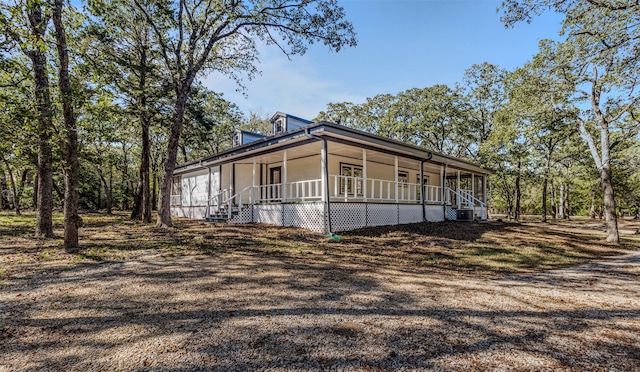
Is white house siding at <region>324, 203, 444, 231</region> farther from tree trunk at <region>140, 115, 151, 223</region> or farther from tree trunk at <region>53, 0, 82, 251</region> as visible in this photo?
tree trunk at <region>140, 115, 151, 223</region>

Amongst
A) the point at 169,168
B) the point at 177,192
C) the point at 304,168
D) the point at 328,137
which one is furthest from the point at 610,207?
the point at 177,192

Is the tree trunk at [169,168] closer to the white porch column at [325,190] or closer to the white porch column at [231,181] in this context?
the white porch column at [231,181]

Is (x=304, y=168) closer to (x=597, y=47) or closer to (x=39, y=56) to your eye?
(x=39, y=56)

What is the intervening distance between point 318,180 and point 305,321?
25.2 feet

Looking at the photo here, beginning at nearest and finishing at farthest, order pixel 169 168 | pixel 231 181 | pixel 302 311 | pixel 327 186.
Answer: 1. pixel 302 311
2. pixel 327 186
3. pixel 169 168
4. pixel 231 181

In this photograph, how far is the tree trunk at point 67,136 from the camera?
6.68 meters

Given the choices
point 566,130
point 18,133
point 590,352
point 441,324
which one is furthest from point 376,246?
point 566,130

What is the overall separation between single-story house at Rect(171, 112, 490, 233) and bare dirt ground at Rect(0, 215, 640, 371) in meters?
3.82

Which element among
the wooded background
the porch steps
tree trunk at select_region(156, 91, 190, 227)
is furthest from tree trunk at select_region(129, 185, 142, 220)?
tree trunk at select_region(156, 91, 190, 227)

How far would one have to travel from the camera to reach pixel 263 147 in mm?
12891

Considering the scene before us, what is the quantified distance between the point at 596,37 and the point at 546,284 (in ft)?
25.0

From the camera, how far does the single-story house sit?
1126 cm

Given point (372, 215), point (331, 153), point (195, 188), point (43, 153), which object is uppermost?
point (331, 153)

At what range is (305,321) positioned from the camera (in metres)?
3.52
